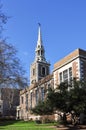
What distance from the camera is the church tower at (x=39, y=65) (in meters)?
98.2

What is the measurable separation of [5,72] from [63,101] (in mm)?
6061

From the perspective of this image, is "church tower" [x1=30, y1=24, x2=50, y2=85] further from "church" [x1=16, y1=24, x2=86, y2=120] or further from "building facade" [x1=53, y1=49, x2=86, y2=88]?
"building facade" [x1=53, y1=49, x2=86, y2=88]

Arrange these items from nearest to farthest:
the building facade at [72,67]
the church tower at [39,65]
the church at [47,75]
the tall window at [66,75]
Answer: the building facade at [72,67] → the church at [47,75] → the tall window at [66,75] → the church tower at [39,65]

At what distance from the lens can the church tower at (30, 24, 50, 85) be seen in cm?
9823

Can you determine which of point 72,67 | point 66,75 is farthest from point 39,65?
point 72,67

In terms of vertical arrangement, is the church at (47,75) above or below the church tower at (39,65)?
below

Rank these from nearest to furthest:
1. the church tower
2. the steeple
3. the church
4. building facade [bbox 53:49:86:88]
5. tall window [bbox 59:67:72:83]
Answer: building facade [bbox 53:49:86:88]
the church
tall window [bbox 59:67:72:83]
the church tower
the steeple

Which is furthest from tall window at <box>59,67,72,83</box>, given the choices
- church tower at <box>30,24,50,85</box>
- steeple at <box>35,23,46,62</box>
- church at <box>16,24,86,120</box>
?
steeple at <box>35,23,46,62</box>

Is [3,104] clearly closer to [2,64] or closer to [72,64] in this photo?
[72,64]

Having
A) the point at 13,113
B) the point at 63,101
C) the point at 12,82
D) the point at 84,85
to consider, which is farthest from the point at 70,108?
the point at 13,113

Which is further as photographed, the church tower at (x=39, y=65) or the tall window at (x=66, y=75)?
the church tower at (x=39, y=65)

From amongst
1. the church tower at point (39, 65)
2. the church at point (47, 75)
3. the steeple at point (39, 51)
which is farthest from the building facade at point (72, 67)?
the steeple at point (39, 51)

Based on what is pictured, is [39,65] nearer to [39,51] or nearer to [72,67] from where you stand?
[39,51]

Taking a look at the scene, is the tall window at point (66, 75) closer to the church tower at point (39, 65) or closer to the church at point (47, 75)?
the church at point (47, 75)
